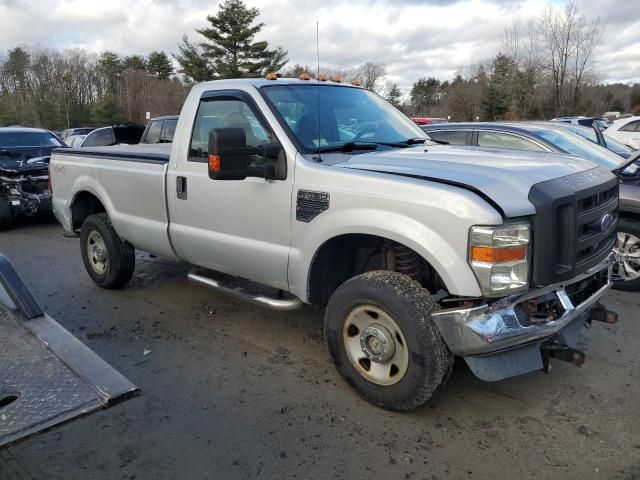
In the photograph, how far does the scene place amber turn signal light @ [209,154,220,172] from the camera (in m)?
3.37

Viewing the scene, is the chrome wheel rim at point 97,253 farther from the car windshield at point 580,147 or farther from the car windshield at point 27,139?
the car windshield at point 27,139

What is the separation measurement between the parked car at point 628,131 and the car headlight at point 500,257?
40.4 ft

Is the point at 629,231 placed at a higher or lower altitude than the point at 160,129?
lower

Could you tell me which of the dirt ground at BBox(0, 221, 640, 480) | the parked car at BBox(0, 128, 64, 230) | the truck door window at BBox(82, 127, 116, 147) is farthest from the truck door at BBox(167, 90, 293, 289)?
the truck door window at BBox(82, 127, 116, 147)

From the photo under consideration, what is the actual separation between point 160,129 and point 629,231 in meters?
8.55

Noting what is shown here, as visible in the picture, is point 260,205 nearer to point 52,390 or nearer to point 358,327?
point 358,327

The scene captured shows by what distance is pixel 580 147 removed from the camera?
6.58 meters

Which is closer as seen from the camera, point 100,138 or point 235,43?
point 100,138

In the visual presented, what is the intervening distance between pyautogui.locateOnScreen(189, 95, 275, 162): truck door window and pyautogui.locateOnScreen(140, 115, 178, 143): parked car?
20.4ft

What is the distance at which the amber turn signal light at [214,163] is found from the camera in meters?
3.37

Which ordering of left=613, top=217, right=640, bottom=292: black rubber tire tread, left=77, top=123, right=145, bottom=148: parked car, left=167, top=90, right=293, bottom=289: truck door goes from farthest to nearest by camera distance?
left=77, top=123, right=145, bottom=148: parked car → left=613, top=217, right=640, bottom=292: black rubber tire tread → left=167, top=90, right=293, bottom=289: truck door

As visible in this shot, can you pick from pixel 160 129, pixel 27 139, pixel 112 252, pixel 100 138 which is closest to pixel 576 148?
pixel 112 252

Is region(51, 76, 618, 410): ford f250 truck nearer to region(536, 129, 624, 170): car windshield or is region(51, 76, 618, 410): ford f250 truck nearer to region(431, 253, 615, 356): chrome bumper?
region(431, 253, 615, 356): chrome bumper

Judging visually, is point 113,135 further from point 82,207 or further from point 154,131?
point 82,207
